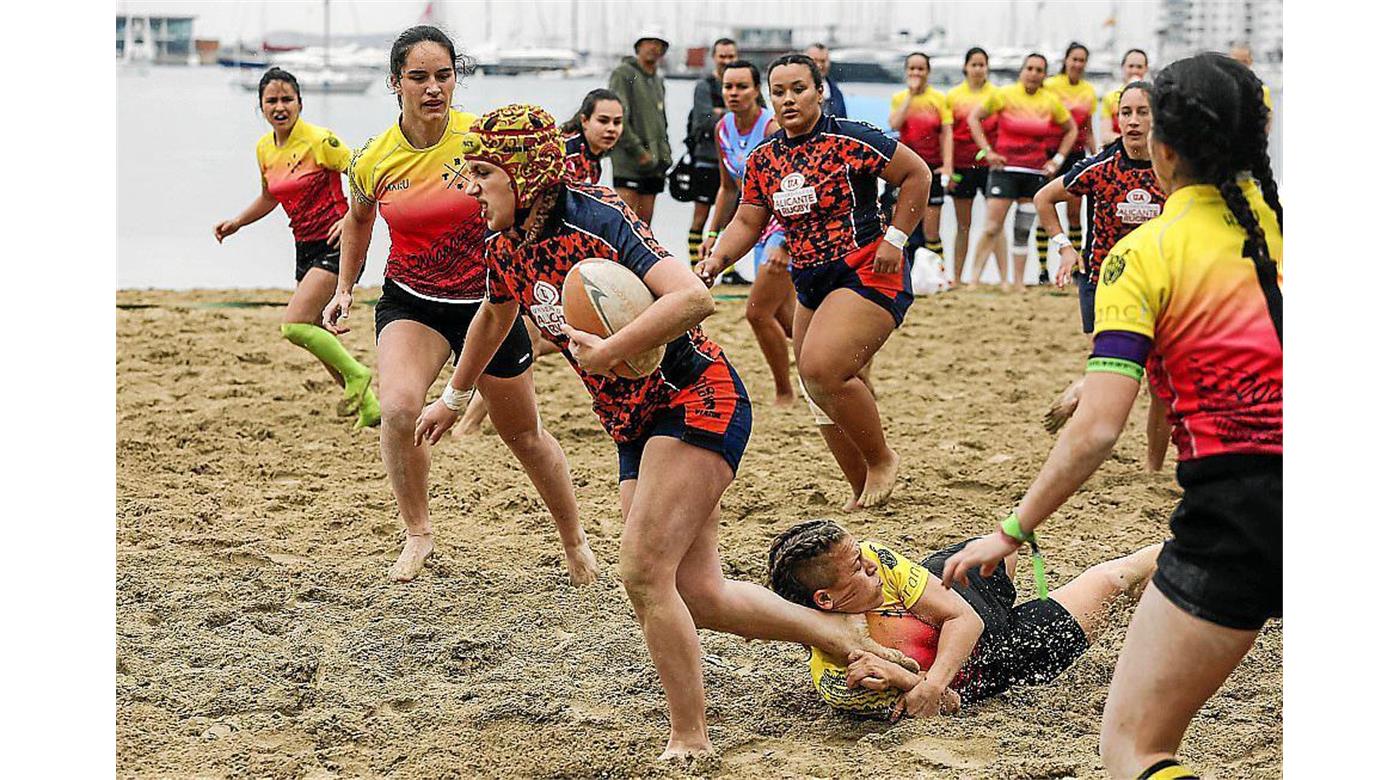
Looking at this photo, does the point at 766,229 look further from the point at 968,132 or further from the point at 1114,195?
the point at 968,132

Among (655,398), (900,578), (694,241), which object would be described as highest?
(694,241)

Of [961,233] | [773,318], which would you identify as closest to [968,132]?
[961,233]

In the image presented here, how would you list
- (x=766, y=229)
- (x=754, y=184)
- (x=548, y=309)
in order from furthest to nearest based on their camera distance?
(x=766, y=229), (x=754, y=184), (x=548, y=309)

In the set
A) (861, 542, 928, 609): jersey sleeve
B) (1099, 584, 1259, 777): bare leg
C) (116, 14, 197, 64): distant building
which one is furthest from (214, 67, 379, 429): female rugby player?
(1099, 584, 1259, 777): bare leg

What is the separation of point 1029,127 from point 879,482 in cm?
653

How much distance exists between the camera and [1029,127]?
12.3 m

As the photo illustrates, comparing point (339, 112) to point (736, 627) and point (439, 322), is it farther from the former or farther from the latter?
point (736, 627)

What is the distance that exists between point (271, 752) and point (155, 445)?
165 inches

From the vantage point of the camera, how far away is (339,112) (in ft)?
58.5

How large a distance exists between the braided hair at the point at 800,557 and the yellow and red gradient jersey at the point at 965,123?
8972mm

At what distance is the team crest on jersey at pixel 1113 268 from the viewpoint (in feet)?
9.12

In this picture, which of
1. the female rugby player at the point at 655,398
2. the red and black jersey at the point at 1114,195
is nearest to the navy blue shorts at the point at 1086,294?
the red and black jersey at the point at 1114,195

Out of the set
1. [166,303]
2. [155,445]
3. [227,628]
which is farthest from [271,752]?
[166,303]

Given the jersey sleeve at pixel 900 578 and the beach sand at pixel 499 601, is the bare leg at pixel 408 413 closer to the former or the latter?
the beach sand at pixel 499 601
